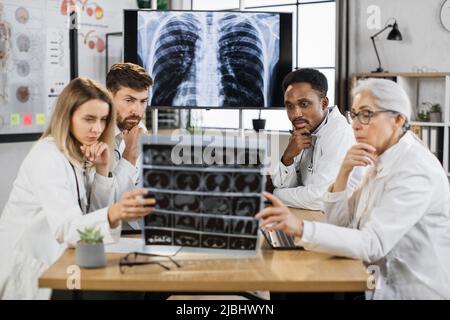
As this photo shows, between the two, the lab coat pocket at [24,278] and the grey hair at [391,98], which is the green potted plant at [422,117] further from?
the lab coat pocket at [24,278]

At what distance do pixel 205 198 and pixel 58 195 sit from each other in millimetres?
533

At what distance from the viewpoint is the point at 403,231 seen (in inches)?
74.2

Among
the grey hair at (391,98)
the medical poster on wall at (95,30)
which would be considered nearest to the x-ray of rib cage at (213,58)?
the medical poster on wall at (95,30)

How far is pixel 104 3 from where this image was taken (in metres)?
5.66

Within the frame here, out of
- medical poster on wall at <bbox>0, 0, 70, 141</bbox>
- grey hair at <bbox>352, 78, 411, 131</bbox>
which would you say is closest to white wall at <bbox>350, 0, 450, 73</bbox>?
medical poster on wall at <bbox>0, 0, 70, 141</bbox>

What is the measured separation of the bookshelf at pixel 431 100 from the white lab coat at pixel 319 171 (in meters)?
2.59

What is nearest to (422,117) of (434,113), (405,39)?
(434,113)

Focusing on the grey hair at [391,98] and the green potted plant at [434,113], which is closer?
the grey hair at [391,98]

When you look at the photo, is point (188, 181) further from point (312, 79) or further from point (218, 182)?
point (312, 79)

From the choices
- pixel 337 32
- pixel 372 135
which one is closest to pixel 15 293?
pixel 372 135

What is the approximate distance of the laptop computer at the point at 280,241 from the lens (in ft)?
6.73

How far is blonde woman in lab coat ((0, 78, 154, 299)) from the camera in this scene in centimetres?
197

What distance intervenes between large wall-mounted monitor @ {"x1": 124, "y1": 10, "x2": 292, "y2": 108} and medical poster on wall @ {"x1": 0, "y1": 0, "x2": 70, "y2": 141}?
776 mm

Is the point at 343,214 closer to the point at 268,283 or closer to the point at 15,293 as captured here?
the point at 268,283
